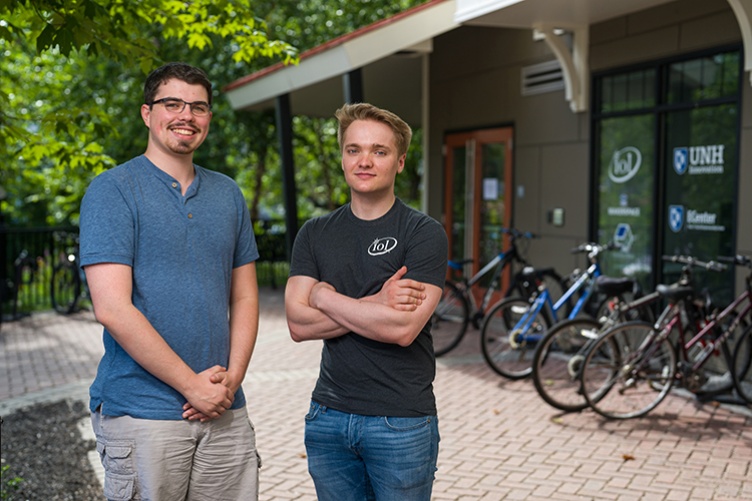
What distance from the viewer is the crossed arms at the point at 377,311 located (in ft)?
7.66

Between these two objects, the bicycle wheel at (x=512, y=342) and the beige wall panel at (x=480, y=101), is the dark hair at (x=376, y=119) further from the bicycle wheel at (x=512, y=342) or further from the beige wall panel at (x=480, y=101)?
the beige wall panel at (x=480, y=101)

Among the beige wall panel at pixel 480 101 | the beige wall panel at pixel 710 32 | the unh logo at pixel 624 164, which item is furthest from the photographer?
the beige wall panel at pixel 480 101

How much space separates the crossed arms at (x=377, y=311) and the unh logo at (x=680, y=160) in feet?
19.6

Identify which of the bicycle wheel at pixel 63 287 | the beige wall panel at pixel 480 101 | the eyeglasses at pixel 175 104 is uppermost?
the beige wall panel at pixel 480 101

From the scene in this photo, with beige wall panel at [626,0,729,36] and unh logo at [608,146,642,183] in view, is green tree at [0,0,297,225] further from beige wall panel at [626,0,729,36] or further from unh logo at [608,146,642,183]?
unh logo at [608,146,642,183]

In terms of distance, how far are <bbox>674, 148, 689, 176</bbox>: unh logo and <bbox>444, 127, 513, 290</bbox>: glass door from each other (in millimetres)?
2739

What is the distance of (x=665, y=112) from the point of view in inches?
311

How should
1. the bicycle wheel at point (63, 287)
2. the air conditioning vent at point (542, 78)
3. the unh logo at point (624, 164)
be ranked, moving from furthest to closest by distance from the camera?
the bicycle wheel at point (63, 287)
the air conditioning vent at point (542, 78)
the unh logo at point (624, 164)

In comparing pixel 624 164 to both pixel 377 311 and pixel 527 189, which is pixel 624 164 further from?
pixel 377 311

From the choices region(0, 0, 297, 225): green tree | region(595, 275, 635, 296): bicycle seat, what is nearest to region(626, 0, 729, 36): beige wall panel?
region(595, 275, 635, 296): bicycle seat

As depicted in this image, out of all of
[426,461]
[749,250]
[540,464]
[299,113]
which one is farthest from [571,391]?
[299,113]

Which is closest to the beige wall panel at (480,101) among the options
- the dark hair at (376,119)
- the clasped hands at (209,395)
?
the dark hair at (376,119)

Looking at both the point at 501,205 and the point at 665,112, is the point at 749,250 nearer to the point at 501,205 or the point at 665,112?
the point at 665,112

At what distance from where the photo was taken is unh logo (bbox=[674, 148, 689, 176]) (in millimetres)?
7676
